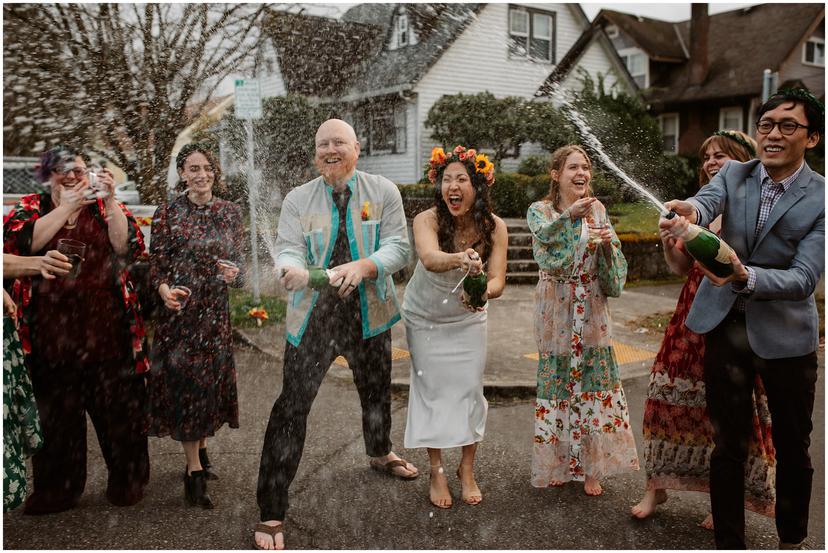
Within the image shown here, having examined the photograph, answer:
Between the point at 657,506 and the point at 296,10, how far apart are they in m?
9.52

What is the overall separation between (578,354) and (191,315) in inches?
83.6

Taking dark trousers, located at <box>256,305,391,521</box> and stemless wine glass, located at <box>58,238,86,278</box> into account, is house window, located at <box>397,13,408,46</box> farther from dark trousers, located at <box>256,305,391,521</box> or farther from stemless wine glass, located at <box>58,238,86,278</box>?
stemless wine glass, located at <box>58,238,86,278</box>

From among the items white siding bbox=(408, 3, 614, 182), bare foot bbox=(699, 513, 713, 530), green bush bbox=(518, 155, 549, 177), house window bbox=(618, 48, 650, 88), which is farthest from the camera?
house window bbox=(618, 48, 650, 88)

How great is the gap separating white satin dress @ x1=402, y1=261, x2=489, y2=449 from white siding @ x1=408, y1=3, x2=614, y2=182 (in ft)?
24.0

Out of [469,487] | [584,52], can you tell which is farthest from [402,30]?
[469,487]

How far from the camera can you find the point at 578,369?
385cm

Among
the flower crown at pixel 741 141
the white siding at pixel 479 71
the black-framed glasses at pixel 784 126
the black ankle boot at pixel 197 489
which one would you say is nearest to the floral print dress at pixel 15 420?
the black ankle boot at pixel 197 489

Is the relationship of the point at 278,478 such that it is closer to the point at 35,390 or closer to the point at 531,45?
the point at 35,390

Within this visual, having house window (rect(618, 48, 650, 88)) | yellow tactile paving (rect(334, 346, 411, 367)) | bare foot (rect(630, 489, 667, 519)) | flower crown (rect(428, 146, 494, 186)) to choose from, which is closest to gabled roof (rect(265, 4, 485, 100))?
yellow tactile paving (rect(334, 346, 411, 367))

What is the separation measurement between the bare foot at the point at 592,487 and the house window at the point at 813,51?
28485mm

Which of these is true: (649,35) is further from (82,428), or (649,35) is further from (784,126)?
(82,428)

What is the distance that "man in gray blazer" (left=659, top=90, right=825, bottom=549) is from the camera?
9.53 ft

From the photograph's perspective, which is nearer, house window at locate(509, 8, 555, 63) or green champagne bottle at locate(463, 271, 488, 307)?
green champagne bottle at locate(463, 271, 488, 307)

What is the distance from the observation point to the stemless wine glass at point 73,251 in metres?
3.47
